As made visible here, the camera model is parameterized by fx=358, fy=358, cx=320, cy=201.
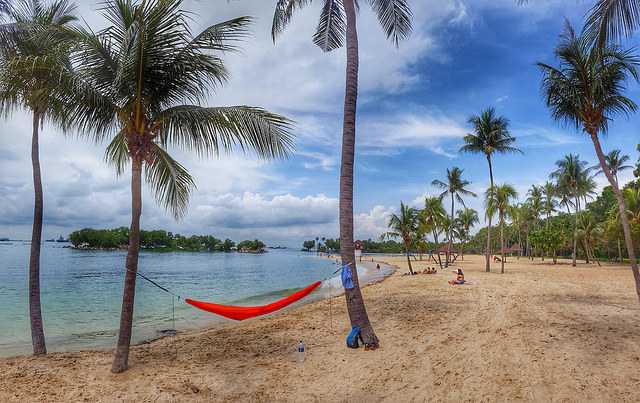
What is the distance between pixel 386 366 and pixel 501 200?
64.8 ft

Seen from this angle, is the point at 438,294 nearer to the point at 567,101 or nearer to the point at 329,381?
the point at 567,101

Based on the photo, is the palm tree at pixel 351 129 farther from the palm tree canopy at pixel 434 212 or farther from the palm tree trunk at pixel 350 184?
the palm tree canopy at pixel 434 212

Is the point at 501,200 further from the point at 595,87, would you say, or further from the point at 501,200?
the point at 595,87

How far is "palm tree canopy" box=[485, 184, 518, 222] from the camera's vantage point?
69.7ft

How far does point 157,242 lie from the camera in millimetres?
121750

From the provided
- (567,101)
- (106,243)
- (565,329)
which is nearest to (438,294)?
(565,329)

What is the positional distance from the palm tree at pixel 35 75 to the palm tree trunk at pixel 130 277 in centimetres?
154

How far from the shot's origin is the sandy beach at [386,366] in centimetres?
397

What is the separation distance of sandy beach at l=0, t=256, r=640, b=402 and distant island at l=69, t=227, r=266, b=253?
110m

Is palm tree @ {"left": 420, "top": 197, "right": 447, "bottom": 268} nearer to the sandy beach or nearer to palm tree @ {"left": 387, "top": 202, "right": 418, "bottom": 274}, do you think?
palm tree @ {"left": 387, "top": 202, "right": 418, "bottom": 274}

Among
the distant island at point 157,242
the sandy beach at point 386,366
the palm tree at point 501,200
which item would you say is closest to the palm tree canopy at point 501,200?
the palm tree at point 501,200

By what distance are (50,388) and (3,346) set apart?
230 inches

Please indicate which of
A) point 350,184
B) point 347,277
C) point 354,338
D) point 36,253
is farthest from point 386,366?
point 36,253

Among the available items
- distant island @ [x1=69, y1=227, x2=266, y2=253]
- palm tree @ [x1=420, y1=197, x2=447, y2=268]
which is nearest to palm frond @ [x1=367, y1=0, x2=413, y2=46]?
palm tree @ [x1=420, y1=197, x2=447, y2=268]
